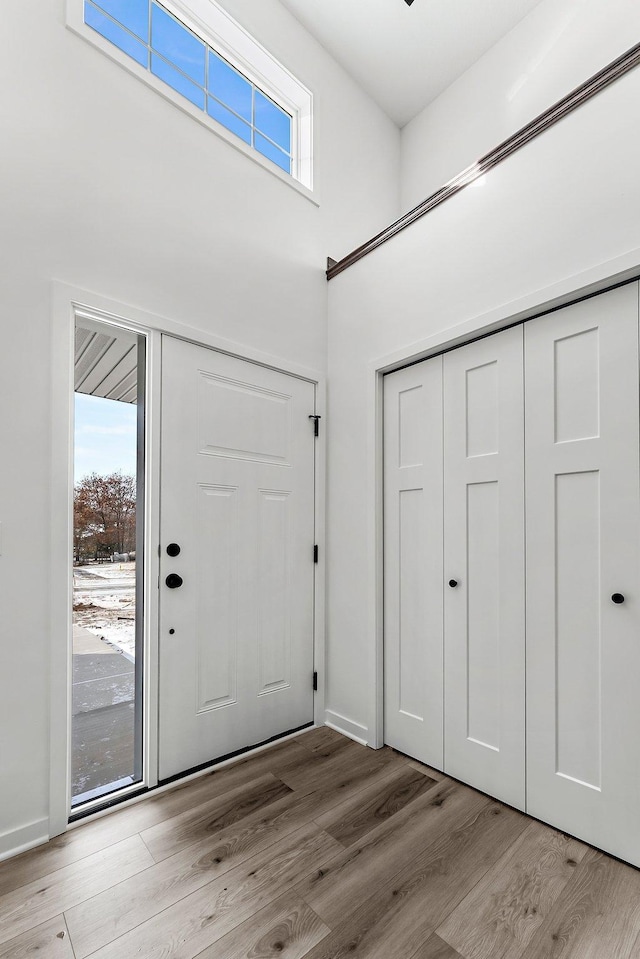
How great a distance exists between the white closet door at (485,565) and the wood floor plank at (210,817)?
84cm

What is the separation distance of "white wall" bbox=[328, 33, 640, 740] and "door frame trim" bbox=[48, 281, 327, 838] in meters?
0.82

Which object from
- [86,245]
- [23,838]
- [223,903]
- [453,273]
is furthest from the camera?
[453,273]

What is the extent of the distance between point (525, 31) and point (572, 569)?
330cm

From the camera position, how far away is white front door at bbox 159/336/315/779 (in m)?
2.18

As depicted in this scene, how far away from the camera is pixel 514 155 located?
Answer: 2.00 metres

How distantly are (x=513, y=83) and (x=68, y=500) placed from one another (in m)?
3.58

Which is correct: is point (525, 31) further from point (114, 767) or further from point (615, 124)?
point (114, 767)

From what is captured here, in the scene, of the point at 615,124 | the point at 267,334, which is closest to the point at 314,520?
the point at 267,334

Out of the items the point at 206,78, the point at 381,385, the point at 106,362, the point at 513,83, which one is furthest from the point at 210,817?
the point at 513,83

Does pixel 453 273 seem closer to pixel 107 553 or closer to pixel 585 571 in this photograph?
pixel 585 571

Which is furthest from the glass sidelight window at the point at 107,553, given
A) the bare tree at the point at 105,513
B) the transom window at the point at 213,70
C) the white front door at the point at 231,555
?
the transom window at the point at 213,70

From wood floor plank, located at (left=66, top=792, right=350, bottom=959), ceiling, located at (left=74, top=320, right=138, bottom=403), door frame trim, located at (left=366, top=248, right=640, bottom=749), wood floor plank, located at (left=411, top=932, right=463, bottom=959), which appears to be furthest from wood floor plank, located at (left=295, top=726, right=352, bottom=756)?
ceiling, located at (left=74, top=320, right=138, bottom=403)

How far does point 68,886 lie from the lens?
5.07ft

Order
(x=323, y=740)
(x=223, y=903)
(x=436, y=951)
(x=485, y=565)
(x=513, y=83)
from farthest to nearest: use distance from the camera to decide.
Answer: (x=513, y=83)
(x=323, y=740)
(x=485, y=565)
(x=223, y=903)
(x=436, y=951)
